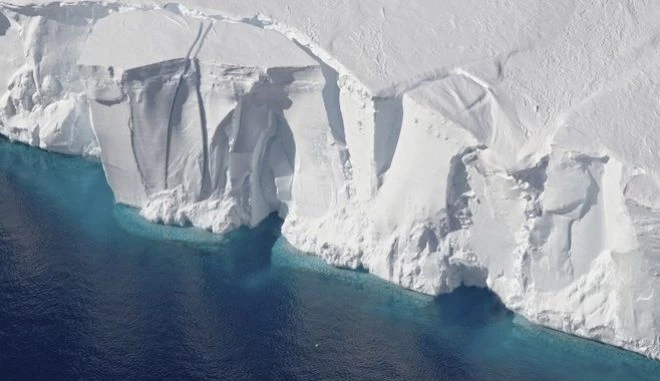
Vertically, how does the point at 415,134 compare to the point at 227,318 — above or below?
above

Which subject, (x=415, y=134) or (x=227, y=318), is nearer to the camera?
(x=415, y=134)

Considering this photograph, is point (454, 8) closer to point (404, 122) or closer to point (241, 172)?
point (404, 122)

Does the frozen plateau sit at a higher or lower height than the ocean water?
higher

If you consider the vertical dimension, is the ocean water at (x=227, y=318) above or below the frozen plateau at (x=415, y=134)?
below
